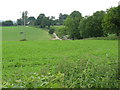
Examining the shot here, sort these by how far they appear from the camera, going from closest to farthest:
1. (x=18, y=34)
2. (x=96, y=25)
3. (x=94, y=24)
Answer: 1. (x=96, y=25)
2. (x=94, y=24)
3. (x=18, y=34)

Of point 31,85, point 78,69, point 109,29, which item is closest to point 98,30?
point 109,29

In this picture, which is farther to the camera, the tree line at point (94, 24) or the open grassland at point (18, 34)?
the open grassland at point (18, 34)

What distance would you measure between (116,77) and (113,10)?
59.0ft

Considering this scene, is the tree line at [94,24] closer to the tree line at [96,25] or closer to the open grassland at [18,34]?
the tree line at [96,25]

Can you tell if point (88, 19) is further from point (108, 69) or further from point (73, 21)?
point (108, 69)

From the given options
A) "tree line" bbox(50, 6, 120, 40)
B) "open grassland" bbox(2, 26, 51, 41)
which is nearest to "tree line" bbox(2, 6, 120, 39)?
"tree line" bbox(50, 6, 120, 40)

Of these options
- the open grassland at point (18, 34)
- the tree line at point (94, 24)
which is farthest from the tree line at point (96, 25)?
the open grassland at point (18, 34)

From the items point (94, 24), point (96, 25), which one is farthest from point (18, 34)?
point (96, 25)

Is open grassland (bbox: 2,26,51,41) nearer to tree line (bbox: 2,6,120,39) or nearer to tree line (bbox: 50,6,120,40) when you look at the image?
tree line (bbox: 2,6,120,39)

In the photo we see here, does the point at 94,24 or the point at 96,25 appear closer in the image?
the point at 96,25

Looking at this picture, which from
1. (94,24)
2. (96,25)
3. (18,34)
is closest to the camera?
(96,25)

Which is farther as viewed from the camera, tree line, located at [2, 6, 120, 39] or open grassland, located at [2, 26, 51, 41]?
open grassland, located at [2, 26, 51, 41]

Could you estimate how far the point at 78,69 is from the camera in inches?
146

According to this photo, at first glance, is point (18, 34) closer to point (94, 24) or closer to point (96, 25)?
point (94, 24)
